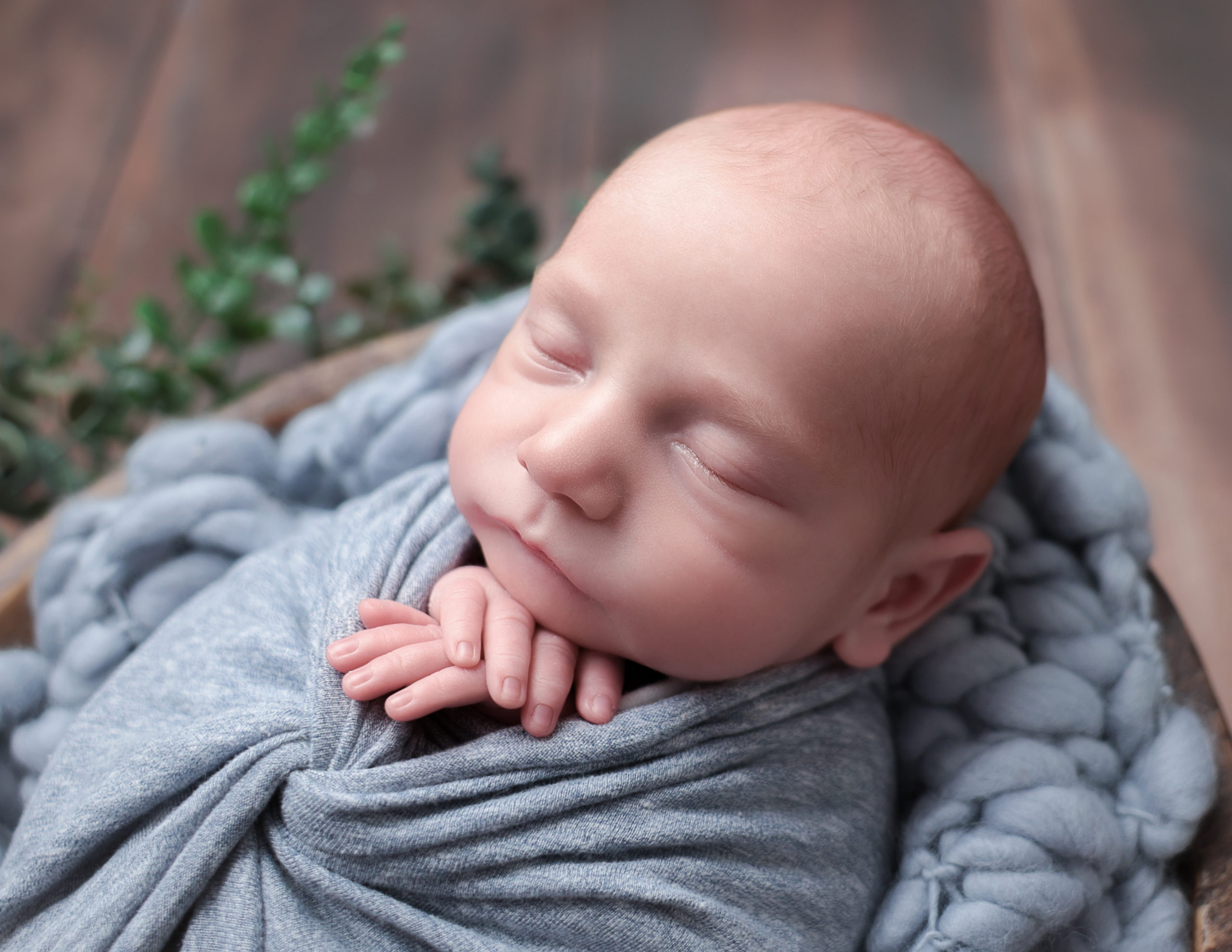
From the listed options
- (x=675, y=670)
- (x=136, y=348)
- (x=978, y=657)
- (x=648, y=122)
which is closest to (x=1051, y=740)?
(x=978, y=657)

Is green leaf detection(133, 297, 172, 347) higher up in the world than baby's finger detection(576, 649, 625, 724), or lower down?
lower down

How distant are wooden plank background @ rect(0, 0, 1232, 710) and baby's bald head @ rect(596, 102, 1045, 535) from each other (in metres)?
0.72

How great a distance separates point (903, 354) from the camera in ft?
2.00

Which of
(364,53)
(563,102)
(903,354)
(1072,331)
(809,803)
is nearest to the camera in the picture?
(903,354)

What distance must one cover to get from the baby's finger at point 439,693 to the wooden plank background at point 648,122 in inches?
37.8

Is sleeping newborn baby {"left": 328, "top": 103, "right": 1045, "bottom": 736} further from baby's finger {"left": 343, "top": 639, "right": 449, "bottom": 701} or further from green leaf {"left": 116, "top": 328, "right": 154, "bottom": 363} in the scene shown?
green leaf {"left": 116, "top": 328, "right": 154, "bottom": 363}

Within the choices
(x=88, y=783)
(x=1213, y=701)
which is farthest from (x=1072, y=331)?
(x=88, y=783)

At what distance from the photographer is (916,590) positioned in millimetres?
743

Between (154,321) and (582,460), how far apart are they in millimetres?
686

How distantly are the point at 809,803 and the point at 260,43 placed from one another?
153cm

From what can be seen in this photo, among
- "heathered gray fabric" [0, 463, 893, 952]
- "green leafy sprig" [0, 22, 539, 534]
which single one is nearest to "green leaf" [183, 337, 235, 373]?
"green leafy sprig" [0, 22, 539, 534]

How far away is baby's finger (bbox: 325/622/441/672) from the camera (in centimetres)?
62

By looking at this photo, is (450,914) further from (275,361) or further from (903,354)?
(275,361)

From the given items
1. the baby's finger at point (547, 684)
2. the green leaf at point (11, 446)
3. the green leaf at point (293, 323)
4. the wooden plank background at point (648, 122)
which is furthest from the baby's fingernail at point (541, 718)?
the wooden plank background at point (648, 122)
